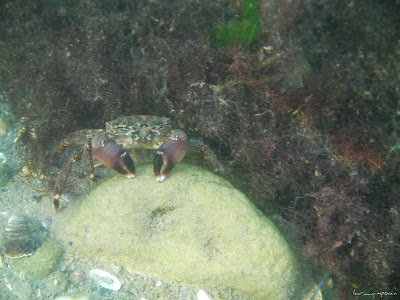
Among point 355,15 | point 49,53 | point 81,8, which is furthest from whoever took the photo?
point 49,53

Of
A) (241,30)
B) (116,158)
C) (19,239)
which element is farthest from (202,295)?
(241,30)

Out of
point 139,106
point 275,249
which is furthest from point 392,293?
point 139,106

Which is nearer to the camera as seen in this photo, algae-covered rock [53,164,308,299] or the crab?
algae-covered rock [53,164,308,299]

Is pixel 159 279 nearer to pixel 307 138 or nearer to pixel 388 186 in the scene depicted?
pixel 307 138

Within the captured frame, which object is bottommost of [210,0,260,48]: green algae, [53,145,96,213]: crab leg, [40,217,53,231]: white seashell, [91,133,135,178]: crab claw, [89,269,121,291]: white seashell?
[40,217,53,231]: white seashell

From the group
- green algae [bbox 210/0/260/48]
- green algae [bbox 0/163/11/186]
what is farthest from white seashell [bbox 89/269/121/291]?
green algae [bbox 210/0/260/48]

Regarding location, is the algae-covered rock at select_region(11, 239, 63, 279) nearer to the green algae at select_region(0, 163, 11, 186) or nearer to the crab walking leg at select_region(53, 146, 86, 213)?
the crab walking leg at select_region(53, 146, 86, 213)
